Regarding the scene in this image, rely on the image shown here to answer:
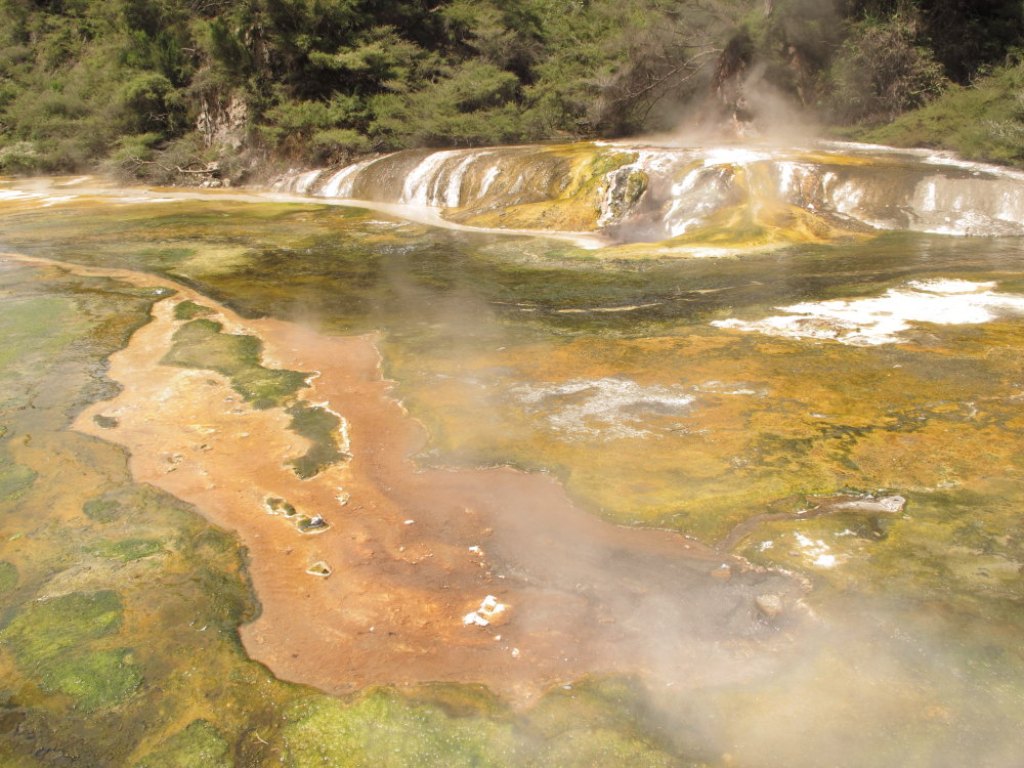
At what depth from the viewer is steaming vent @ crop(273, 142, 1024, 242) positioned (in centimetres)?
1265

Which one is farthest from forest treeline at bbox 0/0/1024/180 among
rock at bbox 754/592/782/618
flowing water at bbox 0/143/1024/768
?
rock at bbox 754/592/782/618

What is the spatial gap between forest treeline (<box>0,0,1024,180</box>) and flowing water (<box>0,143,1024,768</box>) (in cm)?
1067

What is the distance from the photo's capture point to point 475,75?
23.1 m

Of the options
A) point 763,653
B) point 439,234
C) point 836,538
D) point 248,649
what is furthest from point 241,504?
point 439,234

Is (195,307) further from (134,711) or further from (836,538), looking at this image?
(836,538)

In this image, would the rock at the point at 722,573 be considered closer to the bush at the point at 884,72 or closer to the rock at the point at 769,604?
the rock at the point at 769,604

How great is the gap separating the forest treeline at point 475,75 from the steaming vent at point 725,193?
2674 mm

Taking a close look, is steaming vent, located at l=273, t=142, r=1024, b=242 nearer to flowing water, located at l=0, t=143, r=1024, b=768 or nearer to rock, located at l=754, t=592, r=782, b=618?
flowing water, located at l=0, t=143, r=1024, b=768

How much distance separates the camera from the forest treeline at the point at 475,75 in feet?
60.4

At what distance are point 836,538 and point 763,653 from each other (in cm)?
113

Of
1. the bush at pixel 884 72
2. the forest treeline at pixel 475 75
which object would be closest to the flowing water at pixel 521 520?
the bush at pixel 884 72

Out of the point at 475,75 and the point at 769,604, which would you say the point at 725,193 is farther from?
the point at 475,75

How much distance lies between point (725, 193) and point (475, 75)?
12.2 metres

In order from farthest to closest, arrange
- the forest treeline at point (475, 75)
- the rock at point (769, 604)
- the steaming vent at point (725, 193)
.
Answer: the forest treeline at point (475, 75), the steaming vent at point (725, 193), the rock at point (769, 604)
